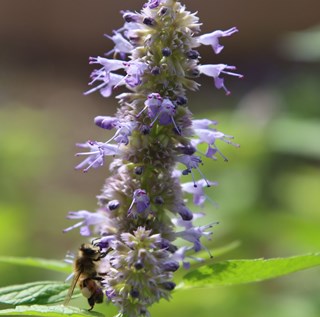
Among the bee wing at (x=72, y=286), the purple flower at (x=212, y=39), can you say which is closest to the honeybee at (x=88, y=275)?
the bee wing at (x=72, y=286)

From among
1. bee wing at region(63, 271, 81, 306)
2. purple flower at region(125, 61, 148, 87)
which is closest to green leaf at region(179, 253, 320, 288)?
bee wing at region(63, 271, 81, 306)

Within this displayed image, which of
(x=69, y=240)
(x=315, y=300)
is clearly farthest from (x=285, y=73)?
(x=315, y=300)

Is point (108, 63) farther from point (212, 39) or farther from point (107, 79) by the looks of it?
point (212, 39)

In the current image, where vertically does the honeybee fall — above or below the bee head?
below

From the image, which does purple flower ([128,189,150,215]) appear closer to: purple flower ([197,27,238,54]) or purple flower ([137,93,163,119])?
purple flower ([137,93,163,119])

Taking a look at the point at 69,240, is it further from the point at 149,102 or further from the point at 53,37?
the point at 53,37

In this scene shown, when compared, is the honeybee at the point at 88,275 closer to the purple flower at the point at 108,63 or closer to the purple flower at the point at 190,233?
the purple flower at the point at 190,233
